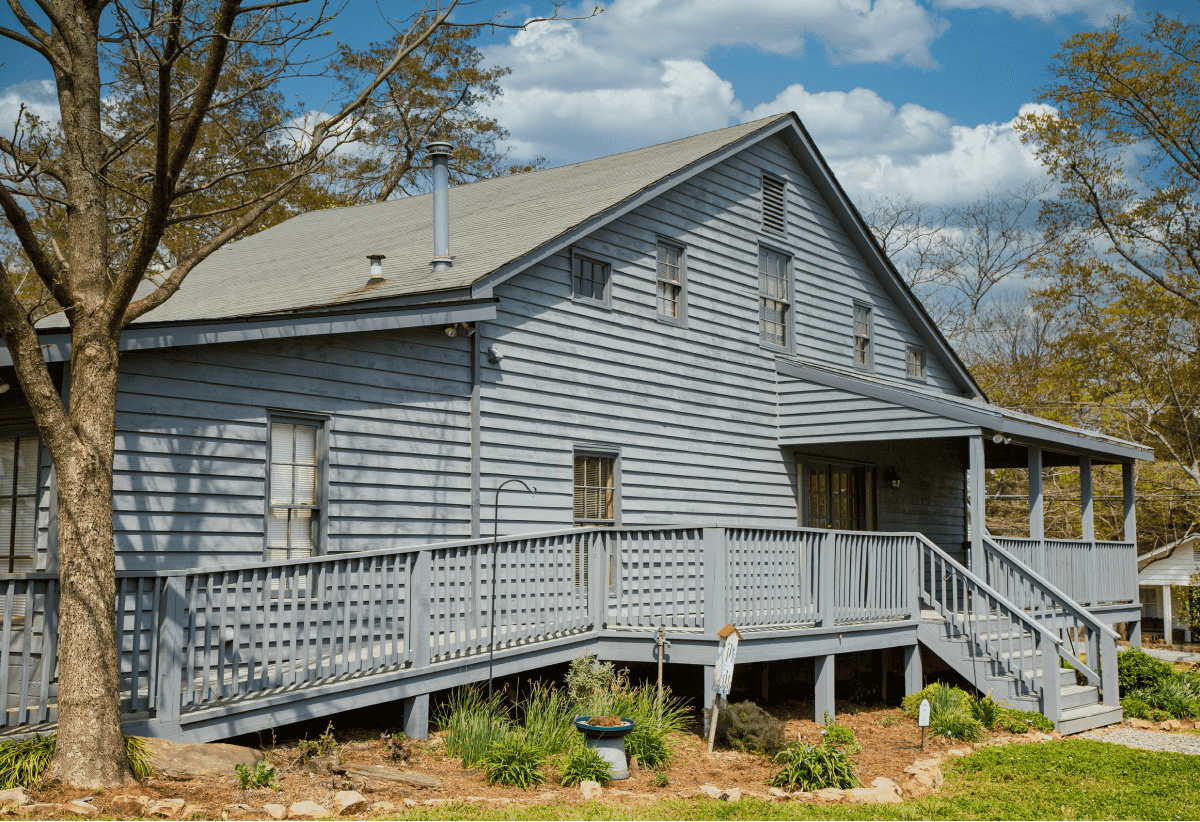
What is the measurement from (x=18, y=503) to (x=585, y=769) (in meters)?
5.70

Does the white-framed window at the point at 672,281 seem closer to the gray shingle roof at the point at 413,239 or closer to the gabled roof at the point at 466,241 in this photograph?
the gabled roof at the point at 466,241

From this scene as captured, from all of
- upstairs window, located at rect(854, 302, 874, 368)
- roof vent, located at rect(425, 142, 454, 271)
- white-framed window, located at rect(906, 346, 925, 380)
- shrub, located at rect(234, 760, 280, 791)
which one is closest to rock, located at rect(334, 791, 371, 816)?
shrub, located at rect(234, 760, 280, 791)

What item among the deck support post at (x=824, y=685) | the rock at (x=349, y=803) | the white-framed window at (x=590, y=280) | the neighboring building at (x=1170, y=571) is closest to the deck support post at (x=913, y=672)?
the deck support post at (x=824, y=685)

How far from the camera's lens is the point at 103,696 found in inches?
244

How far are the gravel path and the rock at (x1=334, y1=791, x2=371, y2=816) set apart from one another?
8044 mm

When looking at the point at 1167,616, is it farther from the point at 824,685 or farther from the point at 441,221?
the point at 441,221

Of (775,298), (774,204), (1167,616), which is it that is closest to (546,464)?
(775,298)

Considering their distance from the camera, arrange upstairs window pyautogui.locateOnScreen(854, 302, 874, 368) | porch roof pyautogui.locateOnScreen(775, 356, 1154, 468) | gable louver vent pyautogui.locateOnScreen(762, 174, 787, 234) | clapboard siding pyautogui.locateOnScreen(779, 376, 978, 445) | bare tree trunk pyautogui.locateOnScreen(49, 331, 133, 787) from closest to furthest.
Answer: bare tree trunk pyautogui.locateOnScreen(49, 331, 133, 787) → porch roof pyautogui.locateOnScreen(775, 356, 1154, 468) → clapboard siding pyautogui.locateOnScreen(779, 376, 978, 445) → gable louver vent pyautogui.locateOnScreen(762, 174, 787, 234) → upstairs window pyautogui.locateOnScreen(854, 302, 874, 368)

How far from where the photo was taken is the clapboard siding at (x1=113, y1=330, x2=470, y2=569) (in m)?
8.30

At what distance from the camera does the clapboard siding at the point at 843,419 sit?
42.4 ft

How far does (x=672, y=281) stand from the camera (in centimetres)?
1410

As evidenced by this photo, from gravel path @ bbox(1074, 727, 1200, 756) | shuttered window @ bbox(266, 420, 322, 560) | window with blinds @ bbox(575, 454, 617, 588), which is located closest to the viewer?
shuttered window @ bbox(266, 420, 322, 560)

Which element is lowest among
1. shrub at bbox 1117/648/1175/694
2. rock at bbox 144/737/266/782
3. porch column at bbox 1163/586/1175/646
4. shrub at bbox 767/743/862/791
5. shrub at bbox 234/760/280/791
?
porch column at bbox 1163/586/1175/646

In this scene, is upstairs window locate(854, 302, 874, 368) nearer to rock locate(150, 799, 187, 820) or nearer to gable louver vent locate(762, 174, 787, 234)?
gable louver vent locate(762, 174, 787, 234)
